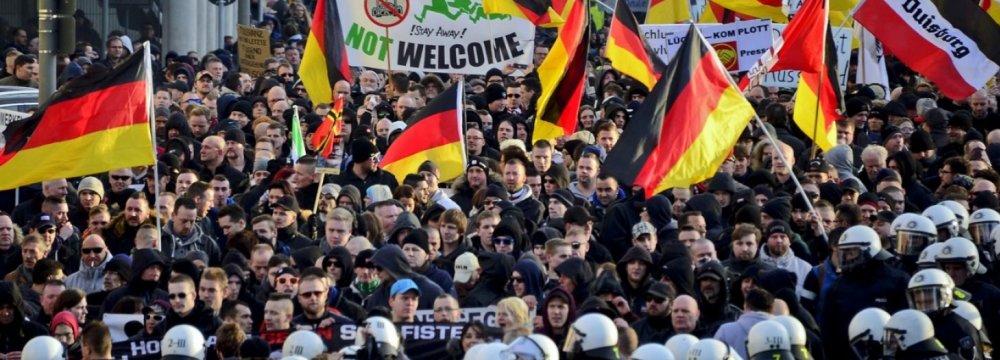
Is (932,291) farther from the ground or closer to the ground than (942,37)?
closer to the ground

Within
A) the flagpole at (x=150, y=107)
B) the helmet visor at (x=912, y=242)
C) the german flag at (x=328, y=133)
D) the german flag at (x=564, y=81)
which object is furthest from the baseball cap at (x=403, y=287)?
the german flag at (x=328, y=133)

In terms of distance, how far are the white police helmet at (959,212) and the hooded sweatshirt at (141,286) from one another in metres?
4.93

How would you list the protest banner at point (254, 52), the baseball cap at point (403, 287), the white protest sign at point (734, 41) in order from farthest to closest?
the protest banner at point (254, 52), the white protest sign at point (734, 41), the baseball cap at point (403, 287)

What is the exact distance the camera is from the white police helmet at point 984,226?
1656 cm

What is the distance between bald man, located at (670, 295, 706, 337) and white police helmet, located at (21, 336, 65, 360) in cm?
331

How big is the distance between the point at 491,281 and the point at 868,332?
292cm

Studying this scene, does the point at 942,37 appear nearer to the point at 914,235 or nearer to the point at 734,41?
the point at 734,41

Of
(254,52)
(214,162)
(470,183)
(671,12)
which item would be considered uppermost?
(671,12)

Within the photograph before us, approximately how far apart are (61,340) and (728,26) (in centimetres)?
927

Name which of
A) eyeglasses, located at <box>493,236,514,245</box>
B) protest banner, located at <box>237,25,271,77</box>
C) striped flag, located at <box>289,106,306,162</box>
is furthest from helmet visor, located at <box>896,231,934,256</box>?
protest banner, located at <box>237,25,271,77</box>

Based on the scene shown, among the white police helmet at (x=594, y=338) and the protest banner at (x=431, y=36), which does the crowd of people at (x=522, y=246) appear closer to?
the white police helmet at (x=594, y=338)

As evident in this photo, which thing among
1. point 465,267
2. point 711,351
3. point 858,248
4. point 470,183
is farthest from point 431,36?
point 711,351

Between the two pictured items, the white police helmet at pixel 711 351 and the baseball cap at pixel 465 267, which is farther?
the baseball cap at pixel 465 267

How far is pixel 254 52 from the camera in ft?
95.0
